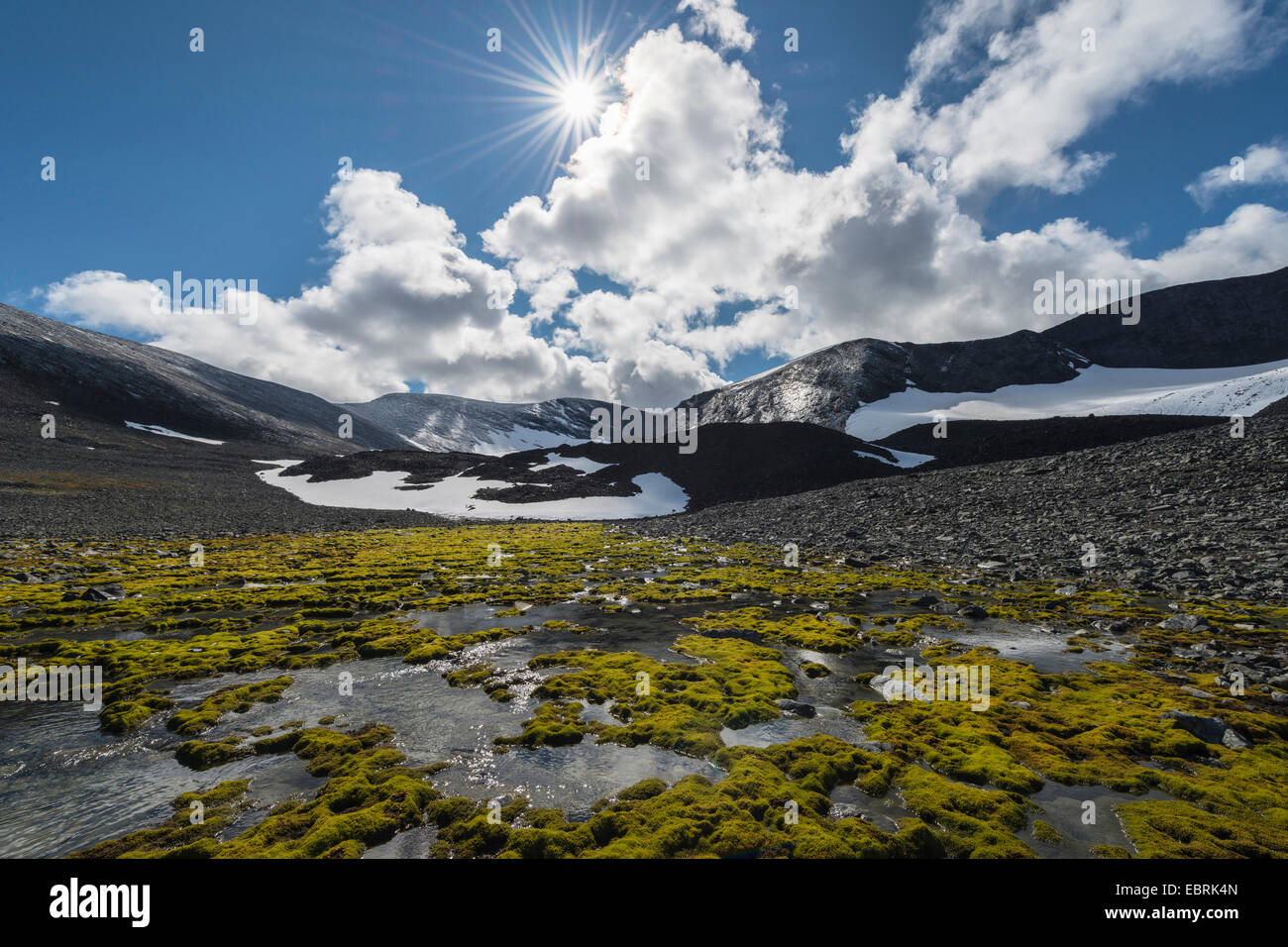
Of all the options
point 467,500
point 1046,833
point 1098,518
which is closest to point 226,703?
point 1046,833

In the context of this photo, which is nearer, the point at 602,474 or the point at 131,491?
the point at 131,491

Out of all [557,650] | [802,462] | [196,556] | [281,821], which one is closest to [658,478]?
[802,462]

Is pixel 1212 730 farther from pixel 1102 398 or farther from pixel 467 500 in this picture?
pixel 1102 398

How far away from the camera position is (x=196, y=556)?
3020 cm

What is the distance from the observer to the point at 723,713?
432 inches

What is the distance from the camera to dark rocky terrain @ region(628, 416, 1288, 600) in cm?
2147

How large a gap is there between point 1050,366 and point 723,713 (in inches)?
6993

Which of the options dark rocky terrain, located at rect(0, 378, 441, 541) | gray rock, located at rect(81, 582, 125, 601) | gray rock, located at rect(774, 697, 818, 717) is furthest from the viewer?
dark rocky terrain, located at rect(0, 378, 441, 541)

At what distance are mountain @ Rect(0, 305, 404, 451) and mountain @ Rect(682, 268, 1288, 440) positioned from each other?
147712mm

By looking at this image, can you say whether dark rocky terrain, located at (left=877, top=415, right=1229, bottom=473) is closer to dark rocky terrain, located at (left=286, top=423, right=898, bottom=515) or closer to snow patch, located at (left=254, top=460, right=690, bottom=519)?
dark rocky terrain, located at (left=286, top=423, right=898, bottom=515)

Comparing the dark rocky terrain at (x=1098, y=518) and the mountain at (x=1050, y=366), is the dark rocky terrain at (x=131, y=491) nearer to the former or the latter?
the dark rocky terrain at (x=1098, y=518)

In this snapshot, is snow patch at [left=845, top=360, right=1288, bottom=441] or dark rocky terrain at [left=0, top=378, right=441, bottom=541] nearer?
dark rocky terrain at [left=0, top=378, right=441, bottom=541]

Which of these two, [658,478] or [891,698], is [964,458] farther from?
[891,698]

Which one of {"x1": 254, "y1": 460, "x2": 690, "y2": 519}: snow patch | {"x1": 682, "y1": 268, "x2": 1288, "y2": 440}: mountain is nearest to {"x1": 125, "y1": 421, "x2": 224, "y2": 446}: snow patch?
{"x1": 254, "y1": 460, "x2": 690, "y2": 519}: snow patch
